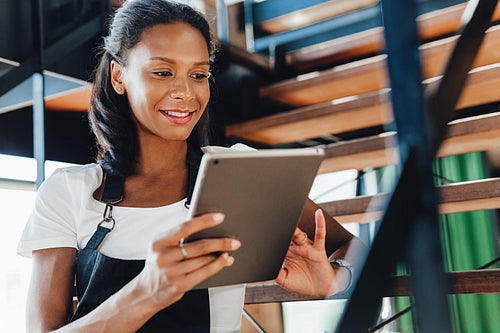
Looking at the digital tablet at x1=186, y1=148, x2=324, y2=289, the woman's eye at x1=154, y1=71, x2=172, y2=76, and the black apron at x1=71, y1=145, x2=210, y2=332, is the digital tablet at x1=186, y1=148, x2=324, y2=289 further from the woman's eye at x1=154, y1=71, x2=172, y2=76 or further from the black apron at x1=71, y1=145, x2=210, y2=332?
the woman's eye at x1=154, y1=71, x2=172, y2=76

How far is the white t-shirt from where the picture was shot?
1.25 m

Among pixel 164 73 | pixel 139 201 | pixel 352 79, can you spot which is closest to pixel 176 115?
pixel 164 73

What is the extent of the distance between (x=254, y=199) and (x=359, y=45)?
2167 mm

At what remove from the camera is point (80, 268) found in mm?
1231

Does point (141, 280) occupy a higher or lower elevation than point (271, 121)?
lower

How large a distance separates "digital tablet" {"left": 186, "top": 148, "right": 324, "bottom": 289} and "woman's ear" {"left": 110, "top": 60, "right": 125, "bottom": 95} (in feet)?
2.14

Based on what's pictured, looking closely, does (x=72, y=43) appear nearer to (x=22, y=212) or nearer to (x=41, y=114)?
(x=41, y=114)

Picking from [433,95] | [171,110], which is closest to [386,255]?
[433,95]

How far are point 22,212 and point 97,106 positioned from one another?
130 centimetres

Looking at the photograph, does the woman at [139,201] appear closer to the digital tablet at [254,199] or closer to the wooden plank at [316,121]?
the digital tablet at [254,199]

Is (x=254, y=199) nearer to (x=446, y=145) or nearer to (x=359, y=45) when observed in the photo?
(x=446, y=145)

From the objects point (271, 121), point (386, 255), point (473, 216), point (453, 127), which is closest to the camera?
point (386, 255)

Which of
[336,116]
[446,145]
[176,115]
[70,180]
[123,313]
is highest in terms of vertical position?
[336,116]

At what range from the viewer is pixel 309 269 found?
1255 mm
